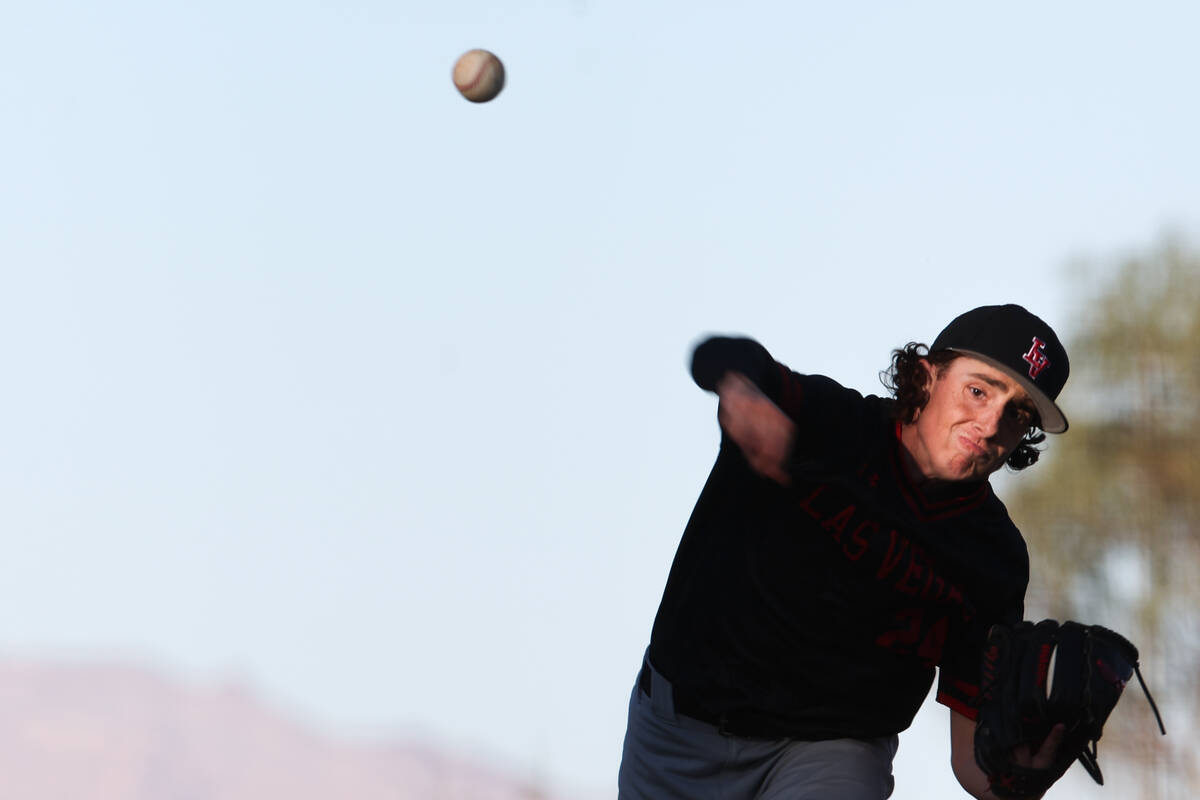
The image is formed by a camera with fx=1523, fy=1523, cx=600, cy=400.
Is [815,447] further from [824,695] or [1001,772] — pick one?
[1001,772]

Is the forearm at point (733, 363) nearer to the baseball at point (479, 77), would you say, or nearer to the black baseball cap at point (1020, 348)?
the black baseball cap at point (1020, 348)

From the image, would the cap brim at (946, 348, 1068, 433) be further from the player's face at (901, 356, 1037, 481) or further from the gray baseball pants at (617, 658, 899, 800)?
the gray baseball pants at (617, 658, 899, 800)

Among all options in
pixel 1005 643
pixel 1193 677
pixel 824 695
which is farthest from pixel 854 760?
pixel 1193 677

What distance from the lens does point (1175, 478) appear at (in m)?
19.7

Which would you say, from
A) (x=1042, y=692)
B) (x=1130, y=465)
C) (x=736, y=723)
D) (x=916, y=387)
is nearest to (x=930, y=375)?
(x=916, y=387)

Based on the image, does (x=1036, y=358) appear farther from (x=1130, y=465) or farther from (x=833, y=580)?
(x=1130, y=465)

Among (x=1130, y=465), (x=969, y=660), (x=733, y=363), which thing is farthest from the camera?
(x=1130, y=465)

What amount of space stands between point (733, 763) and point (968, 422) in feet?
3.58

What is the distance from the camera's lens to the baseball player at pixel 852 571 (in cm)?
391

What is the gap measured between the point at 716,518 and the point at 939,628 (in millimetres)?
658

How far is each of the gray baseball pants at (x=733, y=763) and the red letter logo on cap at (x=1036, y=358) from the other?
1066mm

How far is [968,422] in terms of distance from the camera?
3947 millimetres

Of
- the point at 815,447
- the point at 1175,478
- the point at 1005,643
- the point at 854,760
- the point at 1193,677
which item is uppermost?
the point at 1175,478

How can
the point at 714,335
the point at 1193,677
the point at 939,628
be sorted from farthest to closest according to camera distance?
A: the point at 1193,677 < the point at 939,628 < the point at 714,335
